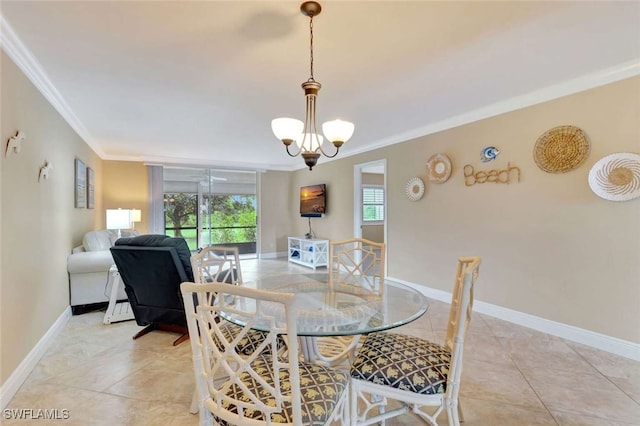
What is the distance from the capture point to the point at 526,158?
3068 millimetres

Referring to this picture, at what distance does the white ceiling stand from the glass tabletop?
1.67m

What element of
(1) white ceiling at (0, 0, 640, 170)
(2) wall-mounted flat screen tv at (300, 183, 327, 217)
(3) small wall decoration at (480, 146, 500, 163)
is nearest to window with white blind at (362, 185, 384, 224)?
(2) wall-mounted flat screen tv at (300, 183, 327, 217)

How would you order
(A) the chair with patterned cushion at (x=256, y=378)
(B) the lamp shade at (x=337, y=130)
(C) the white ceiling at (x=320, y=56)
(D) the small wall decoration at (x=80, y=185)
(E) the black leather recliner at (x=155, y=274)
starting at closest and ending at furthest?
→ (A) the chair with patterned cushion at (x=256, y=378)
(C) the white ceiling at (x=320, y=56)
(B) the lamp shade at (x=337, y=130)
(E) the black leather recliner at (x=155, y=274)
(D) the small wall decoration at (x=80, y=185)

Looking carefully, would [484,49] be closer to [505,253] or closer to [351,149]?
[505,253]

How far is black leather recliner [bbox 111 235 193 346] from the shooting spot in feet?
8.08

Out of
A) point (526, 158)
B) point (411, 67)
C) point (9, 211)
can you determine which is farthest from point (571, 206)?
point (9, 211)

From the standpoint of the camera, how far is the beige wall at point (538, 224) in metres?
2.48

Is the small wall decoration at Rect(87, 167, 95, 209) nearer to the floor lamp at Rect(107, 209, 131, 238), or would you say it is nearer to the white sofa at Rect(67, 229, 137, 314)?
the floor lamp at Rect(107, 209, 131, 238)

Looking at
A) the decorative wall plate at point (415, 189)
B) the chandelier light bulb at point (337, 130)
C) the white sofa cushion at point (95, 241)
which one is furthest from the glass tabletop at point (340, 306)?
the white sofa cushion at point (95, 241)

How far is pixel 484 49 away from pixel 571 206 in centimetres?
168

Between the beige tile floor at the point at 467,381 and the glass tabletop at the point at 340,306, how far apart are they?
621 millimetres

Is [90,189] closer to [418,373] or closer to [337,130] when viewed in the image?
[337,130]

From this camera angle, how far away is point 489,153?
3.38 metres

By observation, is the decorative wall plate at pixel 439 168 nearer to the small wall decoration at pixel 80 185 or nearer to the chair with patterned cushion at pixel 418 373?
the chair with patterned cushion at pixel 418 373
